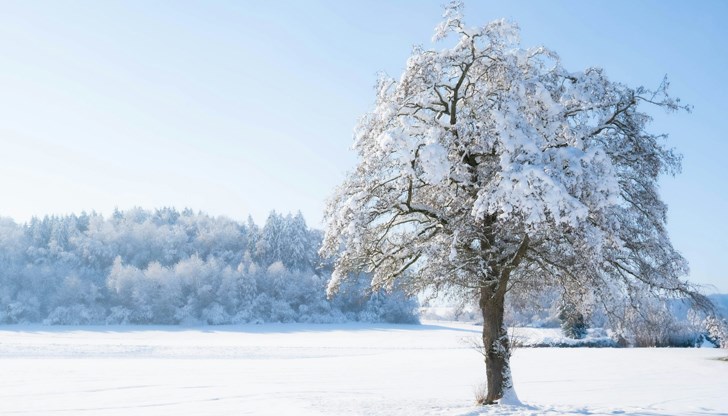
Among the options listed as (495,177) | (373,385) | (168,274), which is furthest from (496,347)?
(168,274)

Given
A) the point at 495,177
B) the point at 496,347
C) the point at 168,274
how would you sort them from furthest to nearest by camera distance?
the point at 168,274 < the point at 496,347 < the point at 495,177

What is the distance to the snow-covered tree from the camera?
11375 mm

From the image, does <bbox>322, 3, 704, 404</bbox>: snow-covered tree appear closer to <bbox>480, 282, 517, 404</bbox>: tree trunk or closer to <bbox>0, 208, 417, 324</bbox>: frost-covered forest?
<bbox>480, 282, 517, 404</bbox>: tree trunk

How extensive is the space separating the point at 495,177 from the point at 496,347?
4.99 m

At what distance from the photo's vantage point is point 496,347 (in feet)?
46.2

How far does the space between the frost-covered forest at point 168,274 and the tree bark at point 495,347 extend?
57.7m

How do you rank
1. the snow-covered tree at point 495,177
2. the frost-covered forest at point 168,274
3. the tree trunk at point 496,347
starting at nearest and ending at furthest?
the snow-covered tree at point 495,177 → the tree trunk at point 496,347 → the frost-covered forest at point 168,274

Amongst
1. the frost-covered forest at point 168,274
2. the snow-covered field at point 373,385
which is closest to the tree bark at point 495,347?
the snow-covered field at point 373,385

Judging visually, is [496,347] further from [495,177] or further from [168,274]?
[168,274]

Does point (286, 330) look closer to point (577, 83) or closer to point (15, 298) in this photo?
point (15, 298)

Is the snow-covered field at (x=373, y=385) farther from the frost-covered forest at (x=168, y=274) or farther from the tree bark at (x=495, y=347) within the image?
the frost-covered forest at (x=168, y=274)

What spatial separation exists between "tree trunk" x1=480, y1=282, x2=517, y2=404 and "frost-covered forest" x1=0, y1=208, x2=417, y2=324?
57.7 m

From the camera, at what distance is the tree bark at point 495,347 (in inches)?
557

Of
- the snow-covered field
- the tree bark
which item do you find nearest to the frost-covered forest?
the snow-covered field
